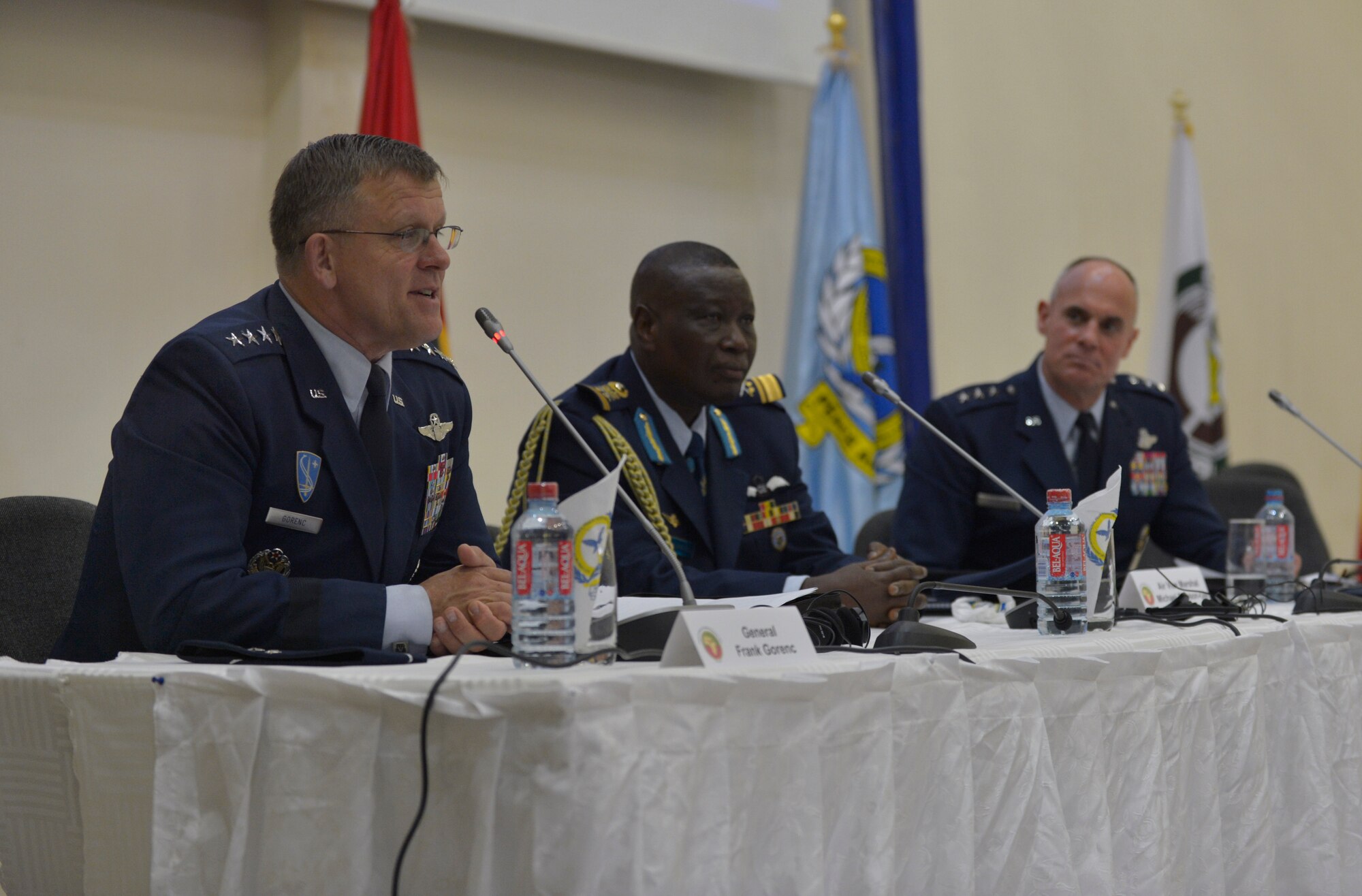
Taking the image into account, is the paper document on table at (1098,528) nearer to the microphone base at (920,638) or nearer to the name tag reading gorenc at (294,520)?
the microphone base at (920,638)

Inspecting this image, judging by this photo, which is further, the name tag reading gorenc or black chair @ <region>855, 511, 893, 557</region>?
black chair @ <region>855, 511, 893, 557</region>

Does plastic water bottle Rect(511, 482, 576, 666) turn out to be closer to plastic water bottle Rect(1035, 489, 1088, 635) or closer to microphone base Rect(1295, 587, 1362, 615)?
plastic water bottle Rect(1035, 489, 1088, 635)

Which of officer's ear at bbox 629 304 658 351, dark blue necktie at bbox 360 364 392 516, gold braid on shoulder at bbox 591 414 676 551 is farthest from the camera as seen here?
officer's ear at bbox 629 304 658 351

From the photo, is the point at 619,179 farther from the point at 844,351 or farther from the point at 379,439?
the point at 379,439

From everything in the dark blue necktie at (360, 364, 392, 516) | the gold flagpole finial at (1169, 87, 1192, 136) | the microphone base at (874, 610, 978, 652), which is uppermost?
the gold flagpole finial at (1169, 87, 1192, 136)

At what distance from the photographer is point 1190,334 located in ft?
16.2

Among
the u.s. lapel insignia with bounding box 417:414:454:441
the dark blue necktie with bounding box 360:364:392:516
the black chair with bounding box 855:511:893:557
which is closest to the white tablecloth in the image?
the dark blue necktie with bounding box 360:364:392:516

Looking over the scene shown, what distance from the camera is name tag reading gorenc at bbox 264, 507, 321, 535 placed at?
1.69m

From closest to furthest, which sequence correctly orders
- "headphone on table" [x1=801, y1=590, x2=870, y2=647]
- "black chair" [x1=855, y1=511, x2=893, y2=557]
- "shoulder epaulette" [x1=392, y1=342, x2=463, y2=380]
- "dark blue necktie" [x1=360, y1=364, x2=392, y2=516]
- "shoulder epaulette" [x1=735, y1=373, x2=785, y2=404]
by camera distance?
"headphone on table" [x1=801, y1=590, x2=870, y2=647] → "dark blue necktie" [x1=360, y1=364, x2=392, y2=516] → "shoulder epaulette" [x1=392, y1=342, x2=463, y2=380] → "shoulder epaulette" [x1=735, y1=373, x2=785, y2=404] → "black chair" [x1=855, y1=511, x2=893, y2=557]

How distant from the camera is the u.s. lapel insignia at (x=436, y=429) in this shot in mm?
1940

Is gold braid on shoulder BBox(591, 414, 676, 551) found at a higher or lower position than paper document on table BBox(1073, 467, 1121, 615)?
higher

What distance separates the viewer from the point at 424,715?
1.18 meters

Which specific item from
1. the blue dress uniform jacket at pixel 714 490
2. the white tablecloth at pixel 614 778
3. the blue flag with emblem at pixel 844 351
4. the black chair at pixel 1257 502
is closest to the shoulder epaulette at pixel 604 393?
the blue dress uniform jacket at pixel 714 490

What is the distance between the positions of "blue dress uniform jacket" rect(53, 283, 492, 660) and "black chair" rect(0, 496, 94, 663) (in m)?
0.27
